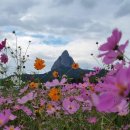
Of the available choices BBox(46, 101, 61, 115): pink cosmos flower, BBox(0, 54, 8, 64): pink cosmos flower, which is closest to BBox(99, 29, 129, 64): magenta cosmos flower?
BBox(46, 101, 61, 115): pink cosmos flower

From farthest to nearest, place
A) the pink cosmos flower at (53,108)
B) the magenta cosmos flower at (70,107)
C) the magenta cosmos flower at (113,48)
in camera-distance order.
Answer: the pink cosmos flower at (53,108) → the magenta cosmos flower at (70,107) → the magenta cosmos flower at (113,48)

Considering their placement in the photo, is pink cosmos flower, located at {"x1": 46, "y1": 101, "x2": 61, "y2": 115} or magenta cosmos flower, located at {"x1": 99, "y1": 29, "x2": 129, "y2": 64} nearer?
magenta cosmos flower, located at {"x1": 99, "y1": 29, "x2": 129, "y2": 64}

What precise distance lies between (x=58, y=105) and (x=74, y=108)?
367 millimetres

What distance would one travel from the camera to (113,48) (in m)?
0.95

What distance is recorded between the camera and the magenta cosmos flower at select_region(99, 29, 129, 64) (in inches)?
35.9

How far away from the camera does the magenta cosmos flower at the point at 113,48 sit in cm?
91

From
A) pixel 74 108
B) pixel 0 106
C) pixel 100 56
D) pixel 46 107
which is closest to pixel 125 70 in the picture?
pixel 100 56

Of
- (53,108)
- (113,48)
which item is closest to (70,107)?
(53,108)

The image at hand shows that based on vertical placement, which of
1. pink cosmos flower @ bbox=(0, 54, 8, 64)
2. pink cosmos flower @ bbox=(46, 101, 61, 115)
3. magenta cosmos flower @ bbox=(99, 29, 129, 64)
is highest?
pink cosmos flower @ bbox=(0, 54, 8, 64)

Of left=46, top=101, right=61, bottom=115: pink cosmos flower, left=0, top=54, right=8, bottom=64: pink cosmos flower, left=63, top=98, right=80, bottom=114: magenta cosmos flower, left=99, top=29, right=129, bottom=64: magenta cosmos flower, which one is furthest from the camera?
left=0, top=54, right=8, bottom=64: pink cosmos flower

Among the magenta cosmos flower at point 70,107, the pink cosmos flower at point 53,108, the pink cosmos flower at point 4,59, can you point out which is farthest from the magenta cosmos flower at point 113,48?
the pink cosmos flower at point 4,59

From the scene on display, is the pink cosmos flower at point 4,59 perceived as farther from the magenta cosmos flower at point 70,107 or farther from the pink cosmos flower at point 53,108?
the magenta cosmos flower at point 70,107

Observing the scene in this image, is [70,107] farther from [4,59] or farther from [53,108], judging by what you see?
[4,59]

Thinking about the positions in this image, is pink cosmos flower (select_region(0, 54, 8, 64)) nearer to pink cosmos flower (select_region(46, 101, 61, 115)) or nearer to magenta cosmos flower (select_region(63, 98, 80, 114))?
pink cosmos flower (select_region(46, 101, 61, 115))
